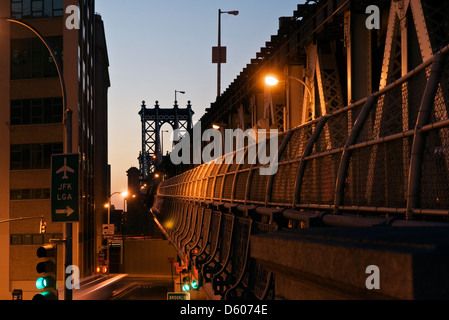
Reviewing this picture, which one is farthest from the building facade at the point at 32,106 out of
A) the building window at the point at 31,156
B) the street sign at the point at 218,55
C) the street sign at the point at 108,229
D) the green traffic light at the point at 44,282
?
the green traffic light at the point at 44,282

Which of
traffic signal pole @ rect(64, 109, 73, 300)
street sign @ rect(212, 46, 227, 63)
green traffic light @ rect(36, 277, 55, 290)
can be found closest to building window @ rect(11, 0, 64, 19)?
street sign @ rect(212, 46, 227, 63)

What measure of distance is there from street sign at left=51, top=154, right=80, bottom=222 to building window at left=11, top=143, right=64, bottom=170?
40495 mm

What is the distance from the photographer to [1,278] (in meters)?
52.5

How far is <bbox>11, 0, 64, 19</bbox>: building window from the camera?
55.0m

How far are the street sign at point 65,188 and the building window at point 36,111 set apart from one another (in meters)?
40.9

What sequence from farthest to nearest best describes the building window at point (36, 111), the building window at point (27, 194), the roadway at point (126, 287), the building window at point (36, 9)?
the building window at point (36, 9)
the building window at point (36, 111)
the building window at point (27, 194)
the roadway at point (126, 287)

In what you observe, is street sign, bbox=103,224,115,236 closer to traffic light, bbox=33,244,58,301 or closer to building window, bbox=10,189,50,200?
building window, bbox=10,189,50,200

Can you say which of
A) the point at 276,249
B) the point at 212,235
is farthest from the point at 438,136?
the point at 212,235

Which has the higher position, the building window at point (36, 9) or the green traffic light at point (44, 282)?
the building window at point (36, 9)

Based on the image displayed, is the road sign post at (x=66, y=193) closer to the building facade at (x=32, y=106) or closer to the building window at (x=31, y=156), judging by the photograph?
the building facade at (x=32, y=106)

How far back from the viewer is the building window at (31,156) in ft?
178

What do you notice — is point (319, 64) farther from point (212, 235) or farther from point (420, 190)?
point (420, 190)

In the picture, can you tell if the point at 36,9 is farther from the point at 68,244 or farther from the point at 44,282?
the point at 44,282

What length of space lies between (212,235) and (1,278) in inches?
1645
